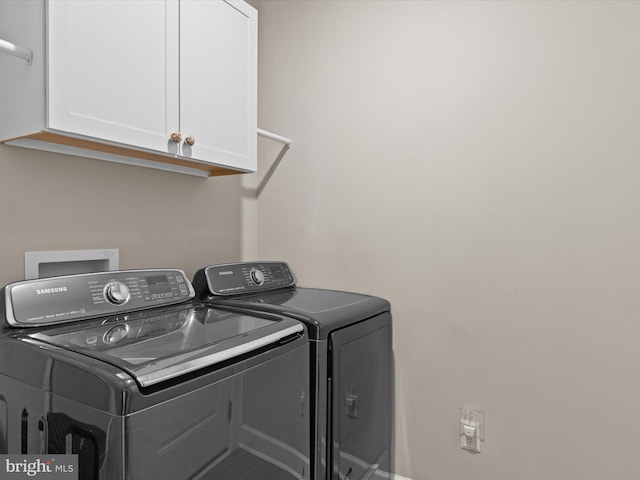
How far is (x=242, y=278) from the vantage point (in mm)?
1832

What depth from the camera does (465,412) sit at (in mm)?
1801

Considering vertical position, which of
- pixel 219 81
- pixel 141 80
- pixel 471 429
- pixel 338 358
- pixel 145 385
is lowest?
pixel 471 429

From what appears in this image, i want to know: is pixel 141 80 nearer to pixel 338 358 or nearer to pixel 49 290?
pixel 49 290

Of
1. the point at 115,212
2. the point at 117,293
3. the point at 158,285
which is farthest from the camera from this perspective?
the point at 115,212

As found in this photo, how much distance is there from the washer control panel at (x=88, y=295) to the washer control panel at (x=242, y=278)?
0.16 metres

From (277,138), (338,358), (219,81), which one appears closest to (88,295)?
(338,358)

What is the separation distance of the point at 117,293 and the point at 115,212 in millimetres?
446

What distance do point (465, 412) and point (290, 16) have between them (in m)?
2.07

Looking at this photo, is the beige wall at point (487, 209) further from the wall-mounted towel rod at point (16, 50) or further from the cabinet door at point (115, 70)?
the wall-mounted towel rod at point (16, 50)

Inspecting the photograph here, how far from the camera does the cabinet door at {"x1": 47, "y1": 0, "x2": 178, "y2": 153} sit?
116 cm

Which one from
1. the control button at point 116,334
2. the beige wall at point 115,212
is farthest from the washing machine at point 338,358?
the control button at point 116,334

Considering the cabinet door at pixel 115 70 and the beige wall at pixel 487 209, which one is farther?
the beige wall at pixel 487 209

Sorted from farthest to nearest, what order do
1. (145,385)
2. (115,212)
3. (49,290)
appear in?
(115,212), (49,290), (145,385)

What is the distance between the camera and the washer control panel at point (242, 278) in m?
1.71
